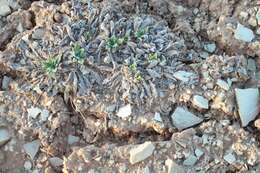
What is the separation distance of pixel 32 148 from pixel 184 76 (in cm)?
71

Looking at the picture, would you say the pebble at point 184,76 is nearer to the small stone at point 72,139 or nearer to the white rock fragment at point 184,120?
the white rock fragment at point 184,120

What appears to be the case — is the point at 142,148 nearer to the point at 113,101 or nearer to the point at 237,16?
the point at 113,101

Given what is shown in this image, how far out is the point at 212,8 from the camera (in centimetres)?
279

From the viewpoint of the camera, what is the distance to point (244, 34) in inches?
104

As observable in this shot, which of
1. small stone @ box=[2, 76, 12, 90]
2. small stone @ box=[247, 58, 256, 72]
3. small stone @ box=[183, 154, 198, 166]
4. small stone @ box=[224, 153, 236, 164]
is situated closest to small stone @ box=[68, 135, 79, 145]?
small stone @ box=[2, 76, 12, 90]

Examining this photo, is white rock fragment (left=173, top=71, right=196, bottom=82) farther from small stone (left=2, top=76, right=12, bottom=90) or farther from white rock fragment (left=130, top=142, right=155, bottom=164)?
small stone (left=2, top=76, right=12, bottom=90)

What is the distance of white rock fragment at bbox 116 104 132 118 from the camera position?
2492 millimetres

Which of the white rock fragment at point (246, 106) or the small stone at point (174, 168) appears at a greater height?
the white rock fragment at point (246, 106)

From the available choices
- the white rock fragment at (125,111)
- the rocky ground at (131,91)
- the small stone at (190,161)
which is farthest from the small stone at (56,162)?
the small stone at (190,161)

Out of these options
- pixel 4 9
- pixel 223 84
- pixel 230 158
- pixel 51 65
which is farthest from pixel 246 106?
pixel 4 9

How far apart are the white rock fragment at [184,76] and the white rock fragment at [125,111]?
9.5 inches

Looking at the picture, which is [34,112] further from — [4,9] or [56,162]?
[4,9]

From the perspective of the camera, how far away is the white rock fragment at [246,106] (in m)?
2.44

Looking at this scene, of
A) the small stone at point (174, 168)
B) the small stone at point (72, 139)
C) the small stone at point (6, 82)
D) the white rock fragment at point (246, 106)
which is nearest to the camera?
the small stone at point (174, 168)
